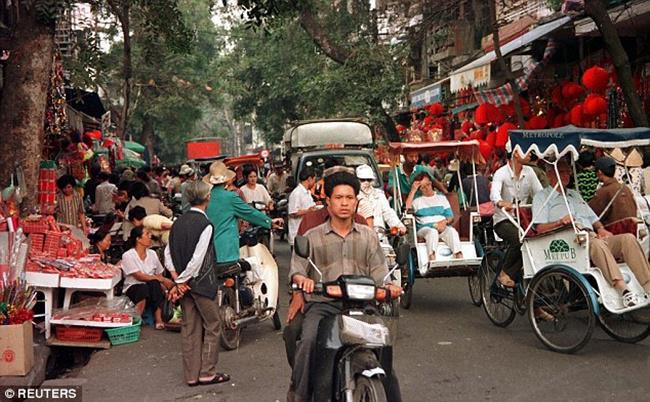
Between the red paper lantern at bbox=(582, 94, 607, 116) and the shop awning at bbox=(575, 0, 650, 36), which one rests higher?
the shop awning at bbox=(575, 0, 650, 36)

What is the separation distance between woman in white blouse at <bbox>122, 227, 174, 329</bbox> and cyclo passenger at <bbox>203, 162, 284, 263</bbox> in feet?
4.69

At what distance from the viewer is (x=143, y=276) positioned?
927 centimetres

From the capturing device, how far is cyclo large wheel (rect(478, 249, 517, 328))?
835 centimetres

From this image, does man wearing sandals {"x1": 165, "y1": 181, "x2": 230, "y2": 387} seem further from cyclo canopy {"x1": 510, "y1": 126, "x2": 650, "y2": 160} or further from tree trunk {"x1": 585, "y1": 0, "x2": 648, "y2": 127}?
tree trunk {"x1": 585, "y1": 0, "x2": 648, "y2": 127}

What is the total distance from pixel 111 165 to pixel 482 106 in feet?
37.4

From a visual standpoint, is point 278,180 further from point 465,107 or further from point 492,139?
point 492,139

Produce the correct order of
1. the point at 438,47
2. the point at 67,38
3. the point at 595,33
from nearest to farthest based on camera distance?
the point at 595,33, the point at 67,38, the point at 438,47

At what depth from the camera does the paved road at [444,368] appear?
6.18 m

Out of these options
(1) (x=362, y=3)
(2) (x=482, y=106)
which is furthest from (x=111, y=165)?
(2) (x=482, y=106)

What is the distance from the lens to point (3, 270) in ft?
24.6

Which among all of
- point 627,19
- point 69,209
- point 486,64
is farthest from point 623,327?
point 486,64

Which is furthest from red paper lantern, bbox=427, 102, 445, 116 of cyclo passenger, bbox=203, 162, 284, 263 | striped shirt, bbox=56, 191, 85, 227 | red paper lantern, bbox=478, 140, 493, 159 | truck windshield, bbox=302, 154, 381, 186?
cyclo passenger, bbox=203, 162, 284, 263

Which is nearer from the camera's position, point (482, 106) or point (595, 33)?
point (595, 33)

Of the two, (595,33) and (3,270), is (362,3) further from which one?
(3,270)
